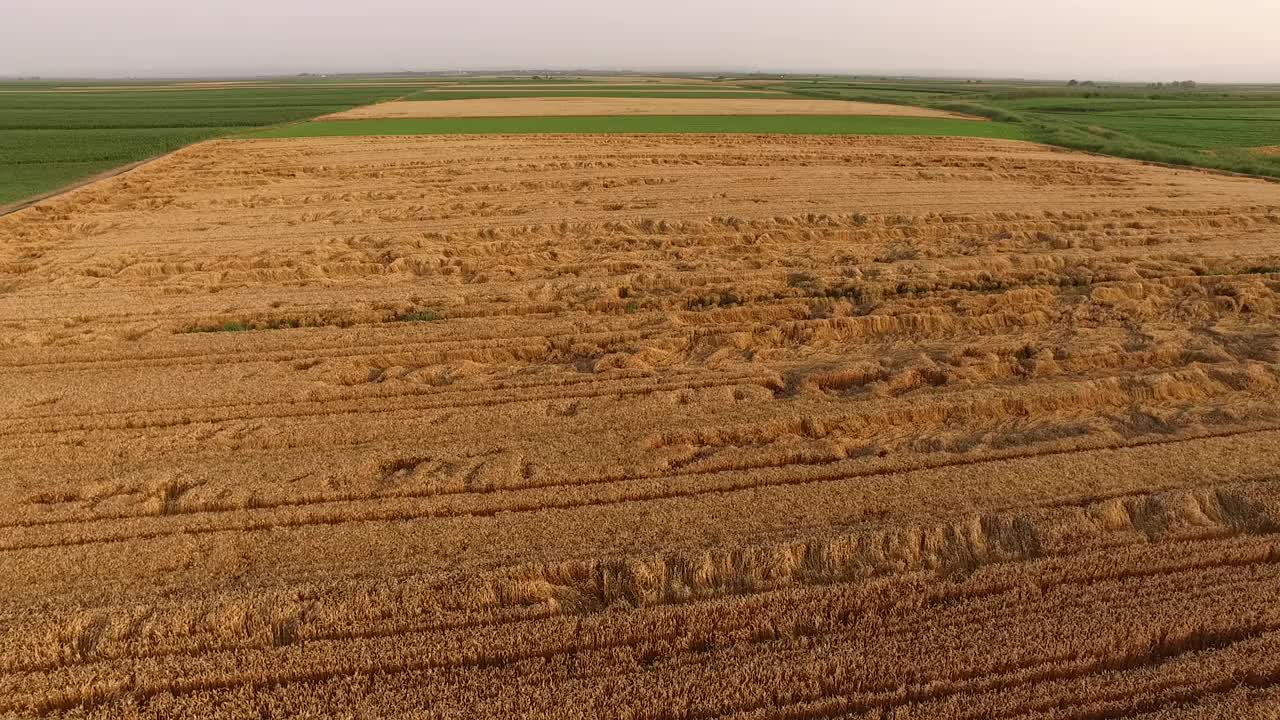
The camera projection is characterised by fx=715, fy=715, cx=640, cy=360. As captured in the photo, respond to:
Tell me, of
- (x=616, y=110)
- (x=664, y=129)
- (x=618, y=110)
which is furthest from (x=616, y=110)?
(x=664, y=129)

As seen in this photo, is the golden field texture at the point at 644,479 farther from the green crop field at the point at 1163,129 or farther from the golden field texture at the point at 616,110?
the golden field texture at the point at 616,110

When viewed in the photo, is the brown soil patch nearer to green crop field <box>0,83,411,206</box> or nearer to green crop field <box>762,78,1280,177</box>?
green crop field <box>762,78,1280,177</box>

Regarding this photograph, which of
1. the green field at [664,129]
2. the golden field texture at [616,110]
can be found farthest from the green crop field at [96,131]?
the golden field texture at [616,110]

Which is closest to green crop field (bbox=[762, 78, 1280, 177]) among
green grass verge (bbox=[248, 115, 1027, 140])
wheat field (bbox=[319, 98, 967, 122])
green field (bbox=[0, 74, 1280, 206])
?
green field (bbox=[0, 74, 1280, 206])

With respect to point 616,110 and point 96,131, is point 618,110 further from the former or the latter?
point 96,131

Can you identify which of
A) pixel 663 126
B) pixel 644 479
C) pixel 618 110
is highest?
pixel 618 110

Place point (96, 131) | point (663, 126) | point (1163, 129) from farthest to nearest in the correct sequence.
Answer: point (96, 131) < point (663, 126) < point (1163, 129)

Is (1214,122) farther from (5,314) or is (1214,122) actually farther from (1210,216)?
(5,314)
